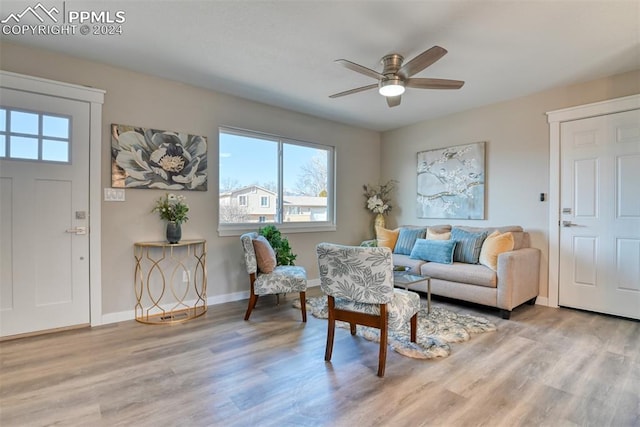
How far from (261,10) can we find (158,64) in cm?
146

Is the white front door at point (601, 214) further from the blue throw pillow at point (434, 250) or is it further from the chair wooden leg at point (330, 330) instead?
the chair wooden leg at point (330, 330)

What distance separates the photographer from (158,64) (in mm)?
3094

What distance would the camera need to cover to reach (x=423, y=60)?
2.34 m

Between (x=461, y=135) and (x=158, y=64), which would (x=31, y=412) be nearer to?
(x=158, y=64)

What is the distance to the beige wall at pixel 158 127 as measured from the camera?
3006 millimetres

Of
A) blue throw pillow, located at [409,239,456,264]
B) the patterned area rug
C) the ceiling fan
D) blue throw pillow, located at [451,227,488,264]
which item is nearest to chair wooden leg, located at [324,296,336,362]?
the patterned area rug

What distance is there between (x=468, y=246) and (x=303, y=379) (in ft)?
9.10

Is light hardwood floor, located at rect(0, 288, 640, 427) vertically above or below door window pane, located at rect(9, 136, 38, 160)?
below

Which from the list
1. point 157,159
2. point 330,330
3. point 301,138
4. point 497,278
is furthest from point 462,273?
point 157,159

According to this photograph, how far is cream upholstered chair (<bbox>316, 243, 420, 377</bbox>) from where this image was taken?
→ 2.12m

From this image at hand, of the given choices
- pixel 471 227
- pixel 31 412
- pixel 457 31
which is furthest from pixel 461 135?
pixel 31 412

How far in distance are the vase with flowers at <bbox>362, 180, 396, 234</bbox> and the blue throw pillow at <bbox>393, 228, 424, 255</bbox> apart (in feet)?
2.09

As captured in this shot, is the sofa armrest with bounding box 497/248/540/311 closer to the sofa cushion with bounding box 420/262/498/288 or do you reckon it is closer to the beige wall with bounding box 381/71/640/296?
the sofa cushion with bounding box 420/262/498/288

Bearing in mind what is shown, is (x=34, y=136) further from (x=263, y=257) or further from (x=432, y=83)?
(x=432, y=83)
